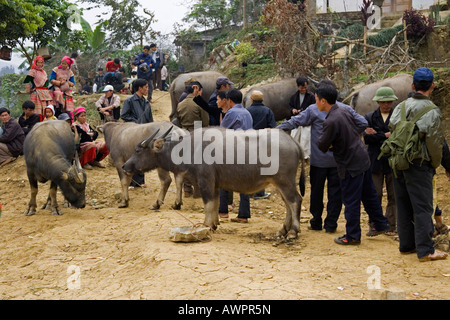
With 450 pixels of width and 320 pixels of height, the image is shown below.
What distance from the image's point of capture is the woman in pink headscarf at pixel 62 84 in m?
12.7

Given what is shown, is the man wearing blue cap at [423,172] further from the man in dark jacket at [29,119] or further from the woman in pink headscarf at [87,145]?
the man in dark jacket at [29,119]

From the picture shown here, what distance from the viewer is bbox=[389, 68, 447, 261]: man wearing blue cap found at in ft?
17.9

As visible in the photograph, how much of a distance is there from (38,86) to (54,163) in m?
4.17

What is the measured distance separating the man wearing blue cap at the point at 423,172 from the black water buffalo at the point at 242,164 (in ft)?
4.69

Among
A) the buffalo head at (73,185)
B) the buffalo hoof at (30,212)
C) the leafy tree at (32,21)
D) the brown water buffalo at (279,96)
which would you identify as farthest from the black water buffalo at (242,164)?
the leafy tree at (32,21)

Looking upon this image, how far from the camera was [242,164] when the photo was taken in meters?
6.86

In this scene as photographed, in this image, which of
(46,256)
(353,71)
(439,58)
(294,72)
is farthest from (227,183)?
(439,58)

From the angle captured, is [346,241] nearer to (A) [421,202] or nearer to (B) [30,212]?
(A) [421,202]

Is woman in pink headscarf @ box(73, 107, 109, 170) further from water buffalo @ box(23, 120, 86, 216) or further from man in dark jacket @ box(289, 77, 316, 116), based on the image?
man in dark jacket @ box(289, 77, 316, 116)

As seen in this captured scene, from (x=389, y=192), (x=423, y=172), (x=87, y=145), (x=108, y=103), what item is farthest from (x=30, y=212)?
(x=423, y=172)

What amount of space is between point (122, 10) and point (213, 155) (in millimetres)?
21576

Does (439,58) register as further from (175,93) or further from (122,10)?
(122,10)

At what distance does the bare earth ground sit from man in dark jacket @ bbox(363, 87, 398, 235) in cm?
56

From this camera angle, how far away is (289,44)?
13.5 m
